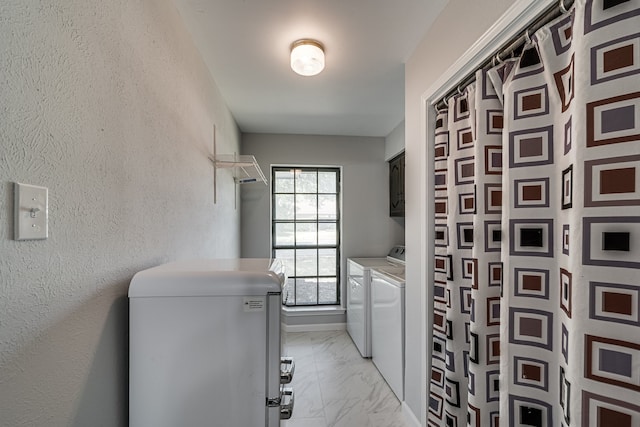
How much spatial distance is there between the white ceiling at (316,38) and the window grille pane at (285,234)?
1.37 m

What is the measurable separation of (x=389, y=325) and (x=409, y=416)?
1.98 feet

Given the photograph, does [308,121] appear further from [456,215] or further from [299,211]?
[456,215]

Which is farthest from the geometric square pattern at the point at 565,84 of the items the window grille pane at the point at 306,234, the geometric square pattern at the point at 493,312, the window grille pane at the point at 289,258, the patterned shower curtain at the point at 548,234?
the window grille pane at the point at 289,258

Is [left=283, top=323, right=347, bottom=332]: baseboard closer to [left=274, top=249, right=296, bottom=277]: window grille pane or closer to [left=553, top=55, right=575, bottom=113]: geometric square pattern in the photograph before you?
[left=274, top=249, right=296, bottom=277]: window grille pane

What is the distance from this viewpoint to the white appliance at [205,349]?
0.98 meters

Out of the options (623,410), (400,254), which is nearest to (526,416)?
(623,410)

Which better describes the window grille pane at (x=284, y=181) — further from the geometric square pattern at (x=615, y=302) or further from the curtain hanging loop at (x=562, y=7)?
the geometric square pattern at (x=615, y=302)

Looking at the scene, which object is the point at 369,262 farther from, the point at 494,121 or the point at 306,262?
the point at 494,121

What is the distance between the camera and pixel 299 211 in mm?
3836

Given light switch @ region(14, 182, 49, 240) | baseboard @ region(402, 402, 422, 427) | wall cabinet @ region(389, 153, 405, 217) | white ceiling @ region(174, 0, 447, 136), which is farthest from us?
wall cabinet @ region(389, 153, 405, 217)

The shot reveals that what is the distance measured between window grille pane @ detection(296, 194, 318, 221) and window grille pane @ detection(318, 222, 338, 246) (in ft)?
0.57

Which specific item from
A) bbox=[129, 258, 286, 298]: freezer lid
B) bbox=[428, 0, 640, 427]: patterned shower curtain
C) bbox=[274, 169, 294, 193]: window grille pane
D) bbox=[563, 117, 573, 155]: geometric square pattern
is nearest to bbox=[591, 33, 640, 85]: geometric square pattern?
bbox=[428, 0, 640, 427]: patterned shower curtain

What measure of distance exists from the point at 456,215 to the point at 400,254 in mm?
2028

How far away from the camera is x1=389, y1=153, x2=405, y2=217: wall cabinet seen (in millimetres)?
3332
